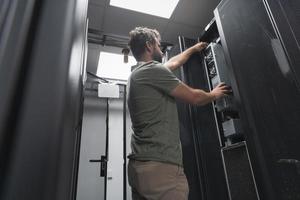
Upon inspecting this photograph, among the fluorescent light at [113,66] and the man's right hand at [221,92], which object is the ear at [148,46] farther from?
the fluorescent light at [113,66]

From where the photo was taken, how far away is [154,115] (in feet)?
3.60

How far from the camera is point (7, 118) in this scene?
0.19 meters

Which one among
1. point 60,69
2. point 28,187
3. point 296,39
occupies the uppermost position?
point 296,39

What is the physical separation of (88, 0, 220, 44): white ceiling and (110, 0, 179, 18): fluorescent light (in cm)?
Result: 5

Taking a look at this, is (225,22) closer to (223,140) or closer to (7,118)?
(223,140)

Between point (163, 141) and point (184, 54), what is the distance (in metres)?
0.68

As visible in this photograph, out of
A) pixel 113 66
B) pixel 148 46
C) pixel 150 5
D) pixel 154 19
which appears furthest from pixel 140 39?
pixel 113 66

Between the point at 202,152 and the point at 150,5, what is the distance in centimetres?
188

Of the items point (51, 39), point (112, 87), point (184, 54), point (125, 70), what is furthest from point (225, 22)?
point (125, 70)

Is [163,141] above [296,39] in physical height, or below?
below

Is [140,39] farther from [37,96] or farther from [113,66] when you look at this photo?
[113,66]

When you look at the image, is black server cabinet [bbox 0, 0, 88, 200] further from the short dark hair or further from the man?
the short dark hair

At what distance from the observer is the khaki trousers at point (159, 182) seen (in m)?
0.91

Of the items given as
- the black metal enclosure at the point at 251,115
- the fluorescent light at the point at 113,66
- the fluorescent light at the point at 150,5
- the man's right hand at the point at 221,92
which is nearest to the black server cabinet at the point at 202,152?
the black metal enclosure at the point at 251,115
